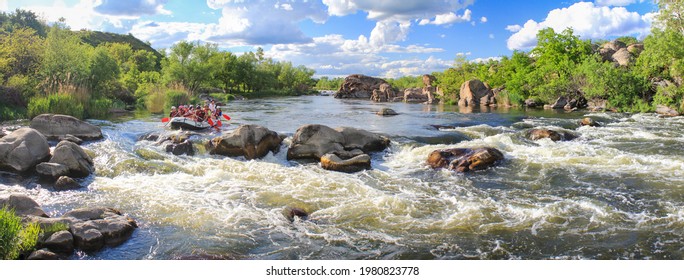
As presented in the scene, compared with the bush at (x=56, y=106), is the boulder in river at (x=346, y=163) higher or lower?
lower

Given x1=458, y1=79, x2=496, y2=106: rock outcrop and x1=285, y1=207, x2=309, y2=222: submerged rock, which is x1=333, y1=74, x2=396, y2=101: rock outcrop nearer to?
x1=458, y1=79, x2=496, y2=106: rock outcrop

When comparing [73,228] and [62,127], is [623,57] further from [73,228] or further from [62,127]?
[73,228]

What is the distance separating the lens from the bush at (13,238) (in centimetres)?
664

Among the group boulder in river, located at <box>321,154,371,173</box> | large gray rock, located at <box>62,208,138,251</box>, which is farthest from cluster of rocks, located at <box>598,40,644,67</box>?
large gray rock, located at <box>62,208,138,251</box>

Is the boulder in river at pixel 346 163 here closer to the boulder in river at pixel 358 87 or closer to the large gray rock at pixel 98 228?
the large gray rock at pixel 98 228

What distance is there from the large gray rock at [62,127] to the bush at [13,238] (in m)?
12.5

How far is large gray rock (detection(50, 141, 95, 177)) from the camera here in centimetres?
1348

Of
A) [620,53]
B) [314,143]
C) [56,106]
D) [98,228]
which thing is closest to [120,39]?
[56,106]

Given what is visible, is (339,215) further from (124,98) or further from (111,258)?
(124,98)

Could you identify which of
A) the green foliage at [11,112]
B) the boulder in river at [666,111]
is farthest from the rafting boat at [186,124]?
the boulder in river at [666,111]

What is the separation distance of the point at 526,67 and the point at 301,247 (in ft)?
166

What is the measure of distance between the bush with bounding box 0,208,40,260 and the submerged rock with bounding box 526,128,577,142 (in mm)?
18923

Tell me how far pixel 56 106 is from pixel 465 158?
69.2ft

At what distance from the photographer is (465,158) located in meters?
15.1
